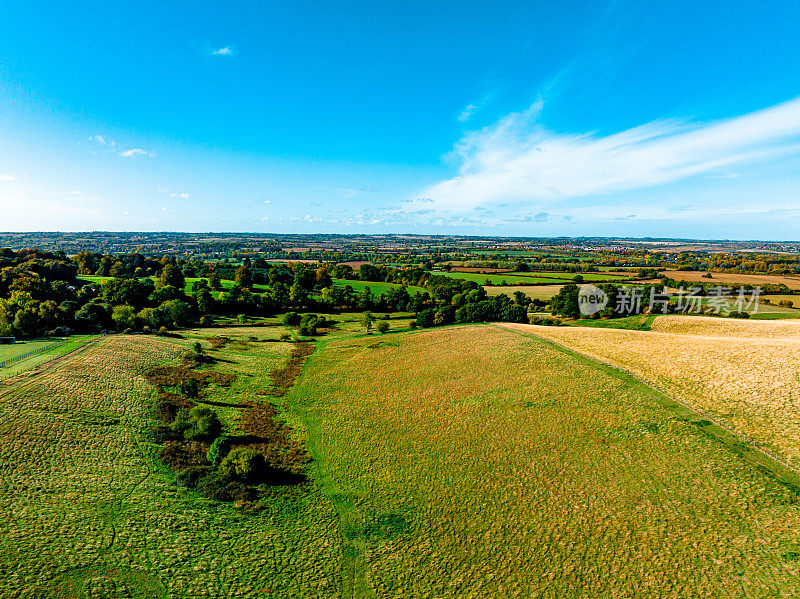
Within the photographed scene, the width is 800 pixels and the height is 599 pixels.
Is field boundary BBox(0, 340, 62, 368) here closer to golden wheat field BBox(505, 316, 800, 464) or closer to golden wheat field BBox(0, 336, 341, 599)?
golden wheat field BBox(0, 336, 341, 599)

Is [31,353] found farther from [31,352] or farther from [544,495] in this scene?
[544,495]

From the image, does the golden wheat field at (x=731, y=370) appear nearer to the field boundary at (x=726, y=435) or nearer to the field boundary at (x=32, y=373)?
the field boundary at (x=726, y=435)

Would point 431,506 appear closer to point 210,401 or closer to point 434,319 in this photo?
point 210,401

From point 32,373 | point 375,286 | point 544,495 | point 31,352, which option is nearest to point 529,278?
point 375,286

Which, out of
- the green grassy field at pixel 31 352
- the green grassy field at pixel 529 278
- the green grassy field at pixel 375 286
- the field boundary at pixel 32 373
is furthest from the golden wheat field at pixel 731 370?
the green grassy field at pixel 529 278

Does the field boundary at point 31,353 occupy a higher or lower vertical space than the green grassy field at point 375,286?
lower
